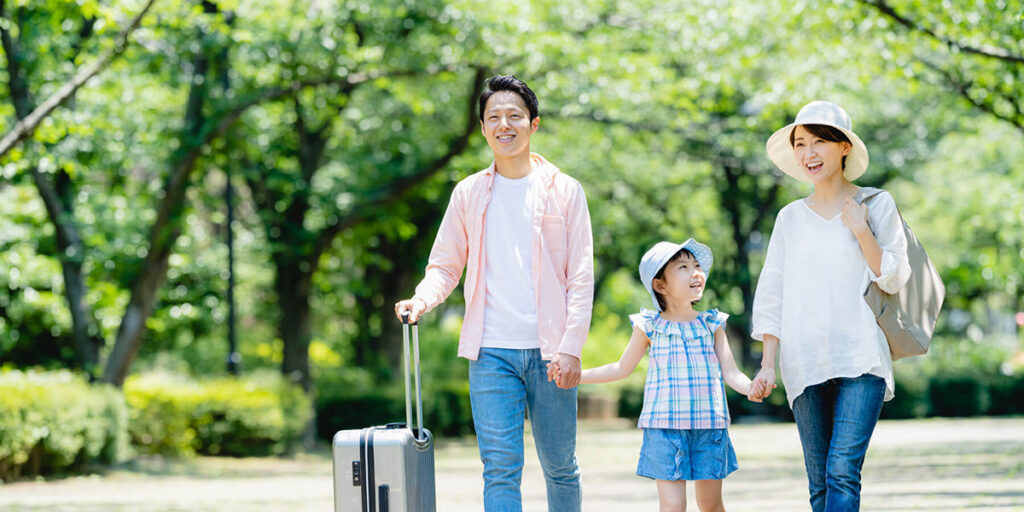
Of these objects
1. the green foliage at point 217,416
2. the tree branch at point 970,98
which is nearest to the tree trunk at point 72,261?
the green foliage at point 217,416

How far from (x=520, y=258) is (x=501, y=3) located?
1207 cm

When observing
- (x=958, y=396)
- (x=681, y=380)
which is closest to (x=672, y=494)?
(x=681, y=380)

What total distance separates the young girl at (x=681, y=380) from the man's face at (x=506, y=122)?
73cm

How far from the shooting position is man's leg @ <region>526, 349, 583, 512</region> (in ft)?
16.4

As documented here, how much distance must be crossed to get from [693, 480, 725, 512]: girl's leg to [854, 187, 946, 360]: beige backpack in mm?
885

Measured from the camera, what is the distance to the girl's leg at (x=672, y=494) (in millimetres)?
4953

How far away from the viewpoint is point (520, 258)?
199 inches

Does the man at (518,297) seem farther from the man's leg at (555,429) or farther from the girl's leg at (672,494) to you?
the girl's leg at (672,494)

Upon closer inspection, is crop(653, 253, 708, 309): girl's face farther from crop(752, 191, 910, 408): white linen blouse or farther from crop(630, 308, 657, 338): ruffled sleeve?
crop(752, 191, 910, 408): white linen blouse

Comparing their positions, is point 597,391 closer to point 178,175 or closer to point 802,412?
point 178,175

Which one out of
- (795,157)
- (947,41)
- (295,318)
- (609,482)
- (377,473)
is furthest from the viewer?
(295,318)

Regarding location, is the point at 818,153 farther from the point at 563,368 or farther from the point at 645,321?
the point at 563,368

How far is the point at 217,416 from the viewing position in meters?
18.6

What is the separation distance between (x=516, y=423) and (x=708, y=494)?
835 mm
